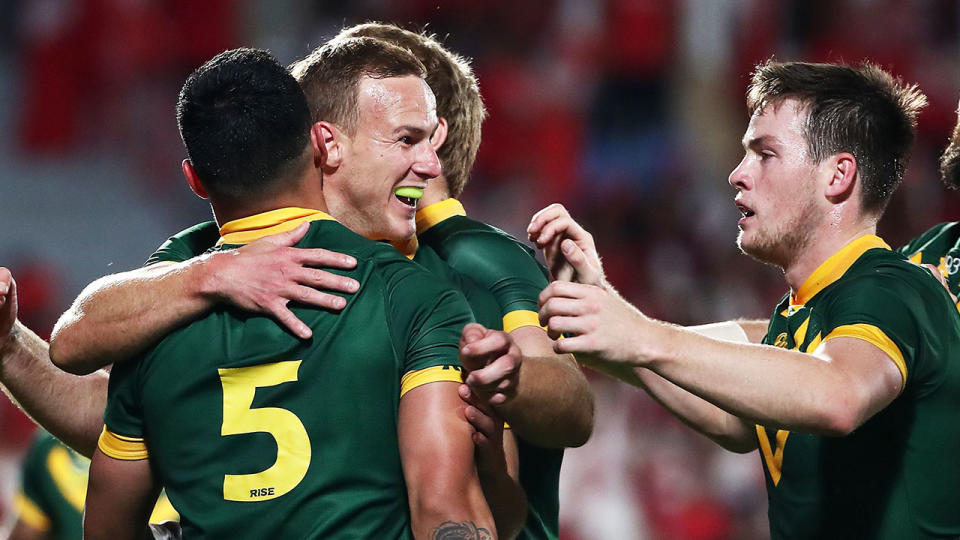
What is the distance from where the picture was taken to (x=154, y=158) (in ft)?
32.1

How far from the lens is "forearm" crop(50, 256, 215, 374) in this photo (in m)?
2.46

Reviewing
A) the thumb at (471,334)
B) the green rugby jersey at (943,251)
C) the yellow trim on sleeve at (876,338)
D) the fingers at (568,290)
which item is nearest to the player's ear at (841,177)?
the yellow trim on sleeve at (876,338)

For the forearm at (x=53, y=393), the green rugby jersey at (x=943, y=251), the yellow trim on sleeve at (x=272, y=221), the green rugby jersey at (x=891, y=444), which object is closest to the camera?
the yellow trim on sleeve at (x=272, y=221)

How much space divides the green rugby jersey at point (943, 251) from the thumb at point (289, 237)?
238cm

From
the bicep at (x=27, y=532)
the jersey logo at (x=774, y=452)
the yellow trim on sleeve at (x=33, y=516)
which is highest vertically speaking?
the jersey logo at (x=774, y=452)

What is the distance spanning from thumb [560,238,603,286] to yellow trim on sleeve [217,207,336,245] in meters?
0.73

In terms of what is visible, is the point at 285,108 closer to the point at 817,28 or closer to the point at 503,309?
the point at 503,309

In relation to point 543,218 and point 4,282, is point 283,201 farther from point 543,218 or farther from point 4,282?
point 4,282

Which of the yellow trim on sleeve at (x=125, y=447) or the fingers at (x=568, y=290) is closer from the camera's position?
the fingers at (x=568, y=290)

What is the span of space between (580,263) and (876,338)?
79 cm

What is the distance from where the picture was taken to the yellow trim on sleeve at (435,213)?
3.35 m

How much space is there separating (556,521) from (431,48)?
1470mm

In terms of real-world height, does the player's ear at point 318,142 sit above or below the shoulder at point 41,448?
above

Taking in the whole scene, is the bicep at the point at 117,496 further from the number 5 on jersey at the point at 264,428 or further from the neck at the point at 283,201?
the neck at the point at 283,201
